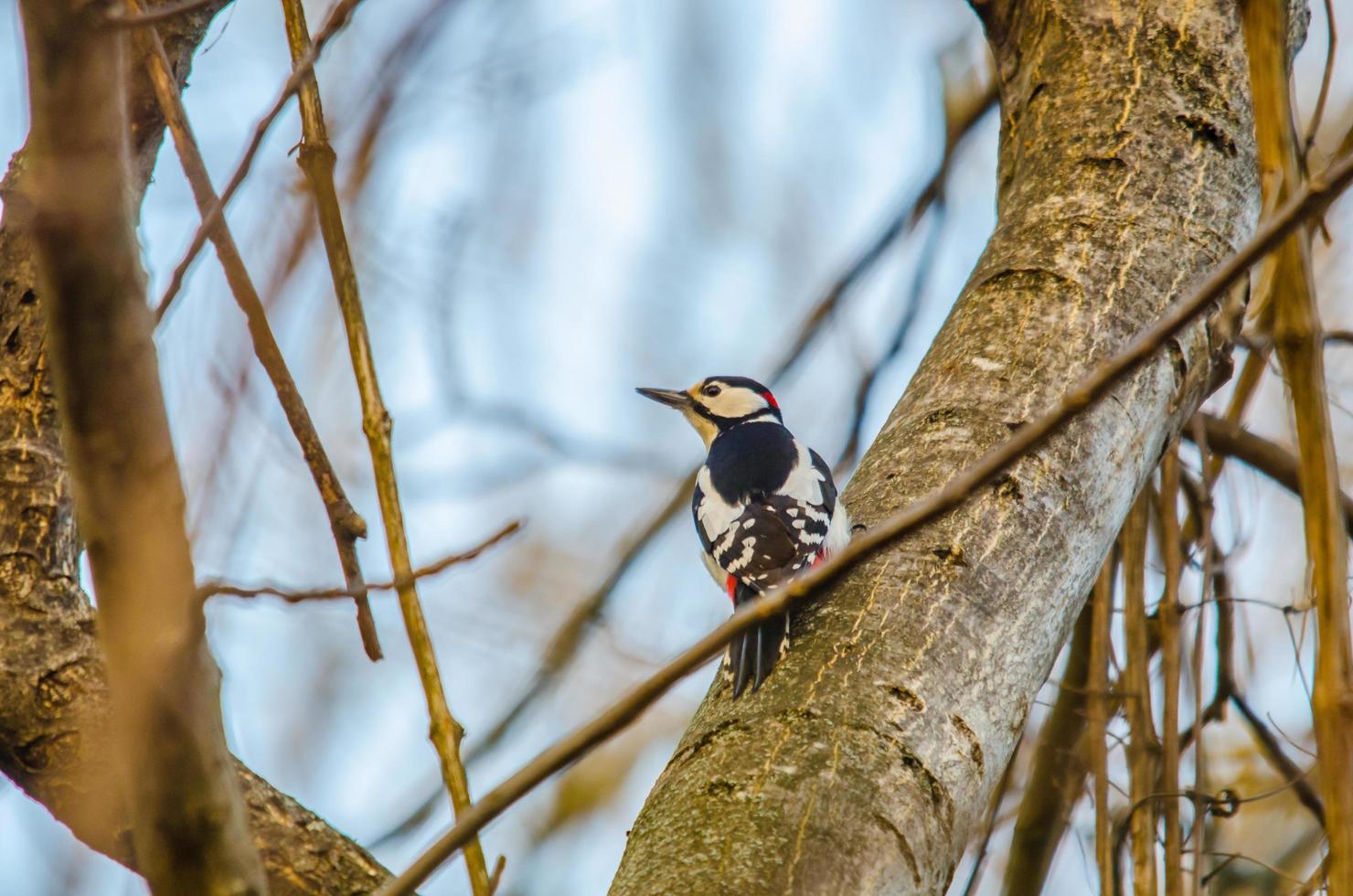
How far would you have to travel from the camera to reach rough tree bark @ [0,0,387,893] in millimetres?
2170

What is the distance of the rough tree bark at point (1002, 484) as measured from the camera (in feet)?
5.70

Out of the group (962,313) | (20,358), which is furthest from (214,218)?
(962,313)

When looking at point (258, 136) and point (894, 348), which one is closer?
point (258, 136)

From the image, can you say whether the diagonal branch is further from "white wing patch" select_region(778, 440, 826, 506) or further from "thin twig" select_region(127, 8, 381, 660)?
"thin twig" select_region(127, 8, 381, 660)

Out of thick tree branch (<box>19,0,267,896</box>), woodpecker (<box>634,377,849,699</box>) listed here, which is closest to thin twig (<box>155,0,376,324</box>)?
thick tree branch (<box>19,0,267,896</box>)

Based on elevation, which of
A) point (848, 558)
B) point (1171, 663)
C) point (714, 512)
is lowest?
point (848, 558)

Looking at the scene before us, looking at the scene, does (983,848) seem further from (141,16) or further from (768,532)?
(141,16)

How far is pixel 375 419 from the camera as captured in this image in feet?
6.07

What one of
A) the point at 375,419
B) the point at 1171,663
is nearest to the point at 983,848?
the point at 1171,663

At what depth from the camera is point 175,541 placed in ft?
3.16

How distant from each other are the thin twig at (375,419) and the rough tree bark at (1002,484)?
31 cm

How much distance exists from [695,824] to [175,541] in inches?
37.9

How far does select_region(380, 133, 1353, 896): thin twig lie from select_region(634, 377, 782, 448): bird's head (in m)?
3.76

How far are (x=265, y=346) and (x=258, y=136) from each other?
0.31 m
